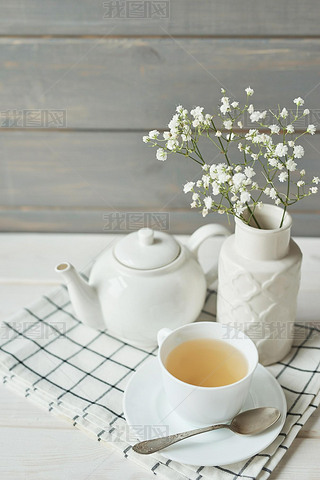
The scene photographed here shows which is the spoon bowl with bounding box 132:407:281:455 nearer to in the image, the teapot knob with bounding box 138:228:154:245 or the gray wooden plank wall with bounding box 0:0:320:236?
the teapot knob with bounding box 138:228:154:245

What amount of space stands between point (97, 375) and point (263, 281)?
0.84 ft

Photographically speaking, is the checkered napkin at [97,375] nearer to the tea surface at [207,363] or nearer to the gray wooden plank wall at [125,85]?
the tea surface at [207,363]

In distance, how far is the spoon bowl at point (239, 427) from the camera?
2.12 ft

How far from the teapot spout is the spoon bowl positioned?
22 cm

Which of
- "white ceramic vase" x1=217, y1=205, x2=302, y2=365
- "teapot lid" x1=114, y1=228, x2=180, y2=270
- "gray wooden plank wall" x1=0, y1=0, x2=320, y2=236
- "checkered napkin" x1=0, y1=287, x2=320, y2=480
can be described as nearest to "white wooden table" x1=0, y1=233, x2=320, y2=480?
"checkered napkin" x1=0, y1=287, x2=320, y2=480

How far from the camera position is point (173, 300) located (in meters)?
0.80

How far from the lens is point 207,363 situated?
2.35 ft

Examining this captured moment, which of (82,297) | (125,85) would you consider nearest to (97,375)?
(82,297)

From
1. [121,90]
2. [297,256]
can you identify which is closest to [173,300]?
[297,256]

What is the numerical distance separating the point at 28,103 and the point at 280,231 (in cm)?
56

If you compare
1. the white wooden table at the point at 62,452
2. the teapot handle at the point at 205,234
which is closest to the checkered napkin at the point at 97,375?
the white wooden table at the point at 62,452

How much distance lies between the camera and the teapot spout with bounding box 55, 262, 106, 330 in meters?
0.79

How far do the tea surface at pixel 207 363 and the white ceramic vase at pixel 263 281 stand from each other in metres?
0.07

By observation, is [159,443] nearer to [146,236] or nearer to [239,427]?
[239,427]
